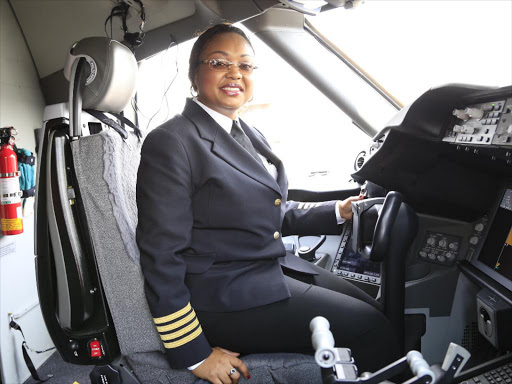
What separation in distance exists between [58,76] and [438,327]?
2340mm

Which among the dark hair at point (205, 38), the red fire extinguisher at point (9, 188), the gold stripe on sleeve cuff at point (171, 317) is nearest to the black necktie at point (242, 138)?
the dark hair at point (205, 38)

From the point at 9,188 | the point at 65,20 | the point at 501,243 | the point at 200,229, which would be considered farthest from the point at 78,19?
the point at 501,243

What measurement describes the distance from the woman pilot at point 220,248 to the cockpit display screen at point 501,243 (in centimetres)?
45

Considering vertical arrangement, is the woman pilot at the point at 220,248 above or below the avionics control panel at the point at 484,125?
below

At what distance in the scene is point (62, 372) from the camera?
220 cm

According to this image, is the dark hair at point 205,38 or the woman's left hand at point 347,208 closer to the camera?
the dark hair at point 205,38

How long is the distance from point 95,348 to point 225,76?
2.69 feet

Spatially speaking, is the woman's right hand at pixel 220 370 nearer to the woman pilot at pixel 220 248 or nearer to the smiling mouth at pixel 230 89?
the woman pilot at pixel 220 248

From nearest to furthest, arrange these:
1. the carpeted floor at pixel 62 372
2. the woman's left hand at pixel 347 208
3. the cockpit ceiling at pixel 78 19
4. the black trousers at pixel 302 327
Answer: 1. the black trousers at pixel 302 327
2. the woman's left hand at pixel 347 208
3. the carpeted floor at pixel 62 372
4. the cockpit ceiling at pixel 78 19

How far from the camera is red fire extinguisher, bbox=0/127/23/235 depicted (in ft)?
6.07

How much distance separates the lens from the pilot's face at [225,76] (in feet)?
3.86

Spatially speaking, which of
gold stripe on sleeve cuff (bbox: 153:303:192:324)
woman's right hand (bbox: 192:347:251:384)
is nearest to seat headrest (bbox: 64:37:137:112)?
gold stripe on sleeve cuff (bbox: 153:303:192:324)

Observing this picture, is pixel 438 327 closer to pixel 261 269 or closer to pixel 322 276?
pixel 322 276

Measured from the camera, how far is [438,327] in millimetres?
1513
